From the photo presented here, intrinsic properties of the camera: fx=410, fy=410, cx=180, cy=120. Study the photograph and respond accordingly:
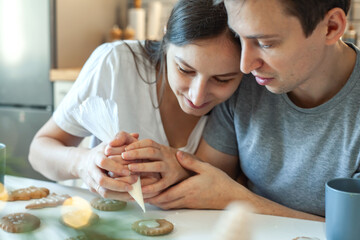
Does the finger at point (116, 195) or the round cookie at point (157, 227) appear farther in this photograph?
the finger at point (116, 195)

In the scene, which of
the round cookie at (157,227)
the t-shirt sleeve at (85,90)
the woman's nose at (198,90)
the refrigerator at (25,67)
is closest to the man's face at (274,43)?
the woman's nose at (198,90)

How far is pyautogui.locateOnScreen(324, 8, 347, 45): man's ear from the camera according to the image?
0.86m

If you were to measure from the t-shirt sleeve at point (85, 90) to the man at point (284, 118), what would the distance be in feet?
1.14

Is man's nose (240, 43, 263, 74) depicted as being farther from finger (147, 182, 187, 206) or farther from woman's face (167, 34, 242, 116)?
finger (147, 182, 187, 206)

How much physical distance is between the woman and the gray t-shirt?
119 mm

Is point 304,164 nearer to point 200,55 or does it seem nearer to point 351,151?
point 351,151

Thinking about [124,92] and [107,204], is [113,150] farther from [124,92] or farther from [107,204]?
[124,92]

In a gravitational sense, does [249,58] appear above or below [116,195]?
above

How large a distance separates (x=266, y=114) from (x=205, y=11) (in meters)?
0.34

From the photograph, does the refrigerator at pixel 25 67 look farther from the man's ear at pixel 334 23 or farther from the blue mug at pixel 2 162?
the man's ear at pixel 334 23

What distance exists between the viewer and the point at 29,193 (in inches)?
35.1

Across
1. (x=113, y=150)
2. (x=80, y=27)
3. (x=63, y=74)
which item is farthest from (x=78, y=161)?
(x=80, y=27)

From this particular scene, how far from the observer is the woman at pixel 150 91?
3.13 feet

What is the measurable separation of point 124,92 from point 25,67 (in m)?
1.52
